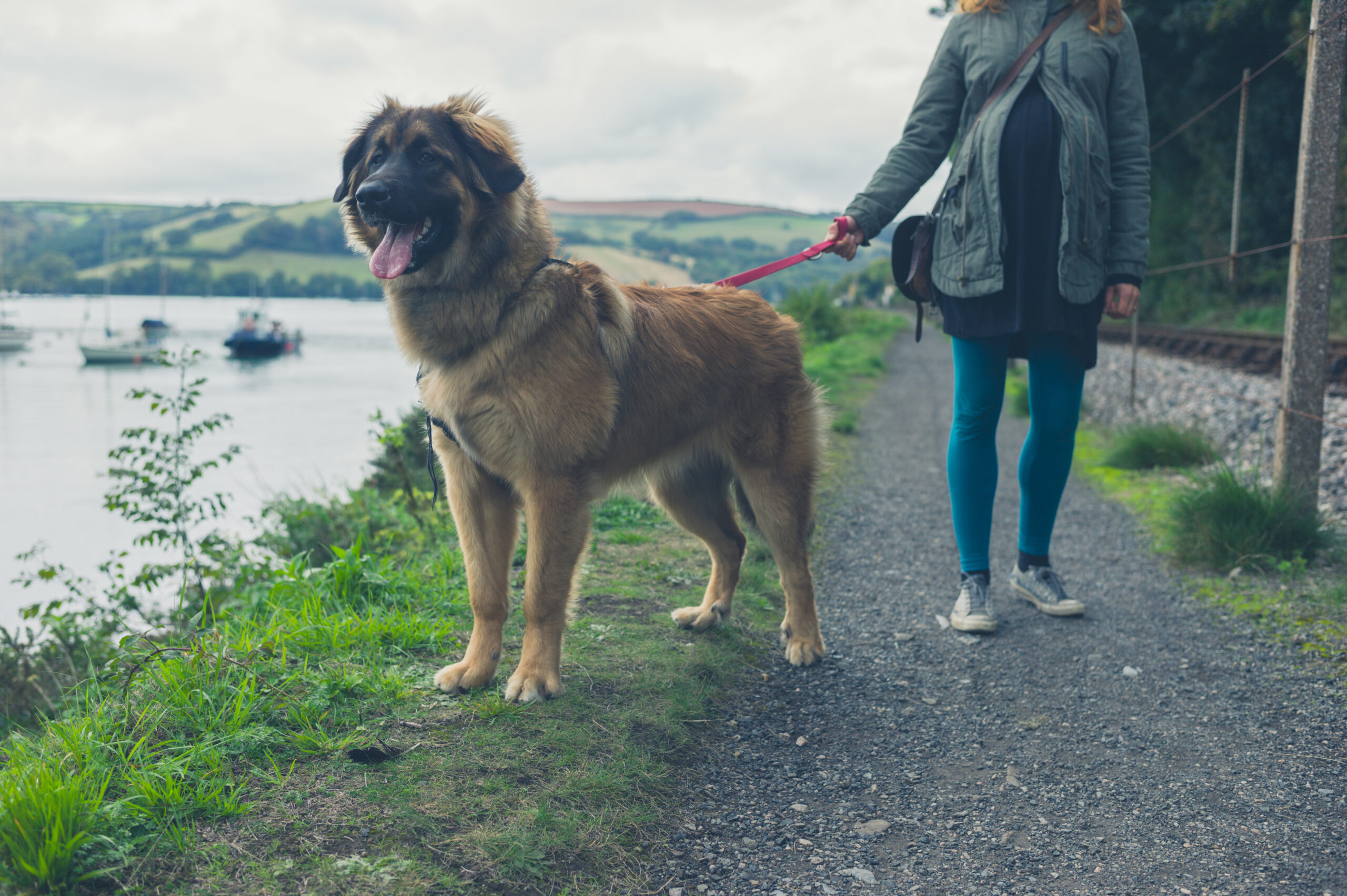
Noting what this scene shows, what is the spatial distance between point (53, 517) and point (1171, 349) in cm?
1905

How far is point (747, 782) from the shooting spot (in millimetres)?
2412

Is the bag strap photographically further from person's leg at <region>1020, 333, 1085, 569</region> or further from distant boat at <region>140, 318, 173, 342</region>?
distant boat at <region>140, 318, 173, 342</region>

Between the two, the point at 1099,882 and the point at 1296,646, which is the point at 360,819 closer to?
the point at 1099,882

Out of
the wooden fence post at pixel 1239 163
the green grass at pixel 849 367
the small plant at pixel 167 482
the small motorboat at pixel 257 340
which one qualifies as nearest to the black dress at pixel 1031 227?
the green grass at pixel 849 367

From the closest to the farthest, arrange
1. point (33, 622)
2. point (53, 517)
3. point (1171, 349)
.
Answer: point (33, 622) → point (53, 517) → point (1171, 349)

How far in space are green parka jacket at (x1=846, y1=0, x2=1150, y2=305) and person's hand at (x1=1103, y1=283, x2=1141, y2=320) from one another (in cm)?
4

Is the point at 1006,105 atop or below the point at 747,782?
atop

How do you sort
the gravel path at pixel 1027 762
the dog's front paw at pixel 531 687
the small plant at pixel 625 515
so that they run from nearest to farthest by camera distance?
the gravel path at pixel 1027 762
the dog's front paw at pixel 531 687
the small plant at pixel 625 515

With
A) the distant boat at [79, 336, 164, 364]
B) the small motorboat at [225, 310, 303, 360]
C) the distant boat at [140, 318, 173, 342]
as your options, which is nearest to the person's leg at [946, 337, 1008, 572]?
the small motorboat at [225, 310, 303, 360]

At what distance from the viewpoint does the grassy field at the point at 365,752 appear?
1789 millimetres

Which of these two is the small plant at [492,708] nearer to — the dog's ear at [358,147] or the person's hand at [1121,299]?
the dog's ear at [358,147]

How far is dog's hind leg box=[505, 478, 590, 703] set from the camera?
2662 millimetres

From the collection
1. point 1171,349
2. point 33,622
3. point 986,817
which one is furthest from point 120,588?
point 1171,349

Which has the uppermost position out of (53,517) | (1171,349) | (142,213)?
(142,213)
